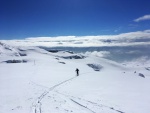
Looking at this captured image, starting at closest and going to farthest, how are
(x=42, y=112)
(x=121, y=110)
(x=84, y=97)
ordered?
1. (x=42, y=112)
2. (x=121, y=110)
3. (x=84, y=97)

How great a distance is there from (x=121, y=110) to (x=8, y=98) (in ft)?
43.0

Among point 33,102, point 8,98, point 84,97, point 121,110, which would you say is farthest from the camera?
point 84,97

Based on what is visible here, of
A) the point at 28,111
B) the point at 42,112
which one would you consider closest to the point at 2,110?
the point at 28,111

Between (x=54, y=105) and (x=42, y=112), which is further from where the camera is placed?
(x=54, y=105)

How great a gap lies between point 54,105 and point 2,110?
508cm

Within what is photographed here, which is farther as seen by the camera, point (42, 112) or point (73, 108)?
point (73, 108)

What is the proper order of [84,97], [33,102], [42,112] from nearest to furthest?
[42,112]
[33,102]
[84,97]

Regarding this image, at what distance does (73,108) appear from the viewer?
1947 cm

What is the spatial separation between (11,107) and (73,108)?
6.18m

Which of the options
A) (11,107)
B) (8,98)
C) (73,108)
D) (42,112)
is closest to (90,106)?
(73,108)

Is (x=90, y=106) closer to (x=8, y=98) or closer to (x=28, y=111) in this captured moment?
(x=28, y=111)

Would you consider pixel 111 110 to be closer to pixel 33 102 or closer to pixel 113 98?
pixel 113 98

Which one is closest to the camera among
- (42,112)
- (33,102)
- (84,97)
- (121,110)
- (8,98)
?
(42,112)

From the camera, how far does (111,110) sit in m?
19.2
